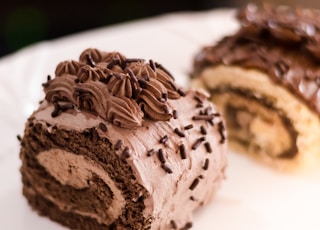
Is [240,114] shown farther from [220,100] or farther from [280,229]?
[280,229]

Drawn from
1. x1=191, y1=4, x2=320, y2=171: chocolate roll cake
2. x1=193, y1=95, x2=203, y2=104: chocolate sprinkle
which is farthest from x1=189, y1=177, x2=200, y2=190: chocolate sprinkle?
x1=191, y1=4, x2=320, y2=171: chocolate roll cake

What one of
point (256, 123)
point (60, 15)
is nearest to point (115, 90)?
point (256, 123)

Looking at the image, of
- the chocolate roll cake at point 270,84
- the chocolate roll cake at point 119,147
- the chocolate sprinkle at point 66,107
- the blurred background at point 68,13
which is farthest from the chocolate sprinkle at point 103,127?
the blurred background at point 68,13

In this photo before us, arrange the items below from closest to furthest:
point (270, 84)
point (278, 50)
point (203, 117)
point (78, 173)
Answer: point (78, 173) → point (203, 117) → point (270, 84) → point (278, 50)

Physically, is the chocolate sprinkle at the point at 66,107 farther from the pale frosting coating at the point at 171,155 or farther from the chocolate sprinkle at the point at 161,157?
the chocolate sprinkle at the point at 161,157

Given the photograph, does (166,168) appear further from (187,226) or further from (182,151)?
(187,226)

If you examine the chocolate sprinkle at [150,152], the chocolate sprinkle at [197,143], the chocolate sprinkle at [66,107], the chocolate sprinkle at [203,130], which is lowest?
the chocolate sprinkle at [150,152]

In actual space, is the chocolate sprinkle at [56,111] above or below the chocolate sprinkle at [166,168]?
above
